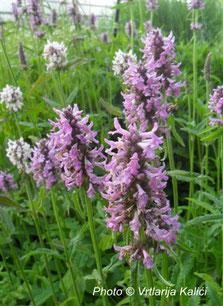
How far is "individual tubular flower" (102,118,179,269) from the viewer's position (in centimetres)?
104

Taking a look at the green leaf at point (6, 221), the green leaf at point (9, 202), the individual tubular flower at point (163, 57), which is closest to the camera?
the green leaf at point (9, 202)

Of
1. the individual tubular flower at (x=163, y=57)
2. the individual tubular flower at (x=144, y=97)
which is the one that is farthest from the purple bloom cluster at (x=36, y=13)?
the individual tubular flower at (x=144, y=97)

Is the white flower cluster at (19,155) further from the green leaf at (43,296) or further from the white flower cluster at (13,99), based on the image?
the green leaf at (43,296)

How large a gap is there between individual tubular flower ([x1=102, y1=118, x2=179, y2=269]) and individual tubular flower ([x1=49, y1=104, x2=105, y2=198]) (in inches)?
9.8

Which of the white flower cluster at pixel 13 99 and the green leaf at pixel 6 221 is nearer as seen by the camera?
the green leaf at pixel 6 221

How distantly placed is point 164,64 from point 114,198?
1009 millimetres

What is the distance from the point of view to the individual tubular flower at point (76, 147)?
1323 millimetres

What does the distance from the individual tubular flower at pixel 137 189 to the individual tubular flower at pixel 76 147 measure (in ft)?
0.82

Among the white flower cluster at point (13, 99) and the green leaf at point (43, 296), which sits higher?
the white flower cluster at point (13, 99)

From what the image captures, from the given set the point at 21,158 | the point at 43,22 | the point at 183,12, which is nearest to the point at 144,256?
the point at 21,158

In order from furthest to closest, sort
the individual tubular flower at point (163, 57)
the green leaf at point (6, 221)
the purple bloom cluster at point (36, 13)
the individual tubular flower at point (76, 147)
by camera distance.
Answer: the purple bloom cluster at point (36, 13), the individual tubular flower at point (163, 57), the green leaf at point (6, 221), the individual tubular flower at point (76, 147)

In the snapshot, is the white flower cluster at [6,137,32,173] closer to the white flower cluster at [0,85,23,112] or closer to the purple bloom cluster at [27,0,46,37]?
the white flower cluster at [0,85,23,112]

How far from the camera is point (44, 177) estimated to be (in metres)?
1.97

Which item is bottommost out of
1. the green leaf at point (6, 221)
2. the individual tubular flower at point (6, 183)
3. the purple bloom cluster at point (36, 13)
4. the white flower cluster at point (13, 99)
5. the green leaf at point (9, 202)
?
the individual tubular flower at point (6, 183)
